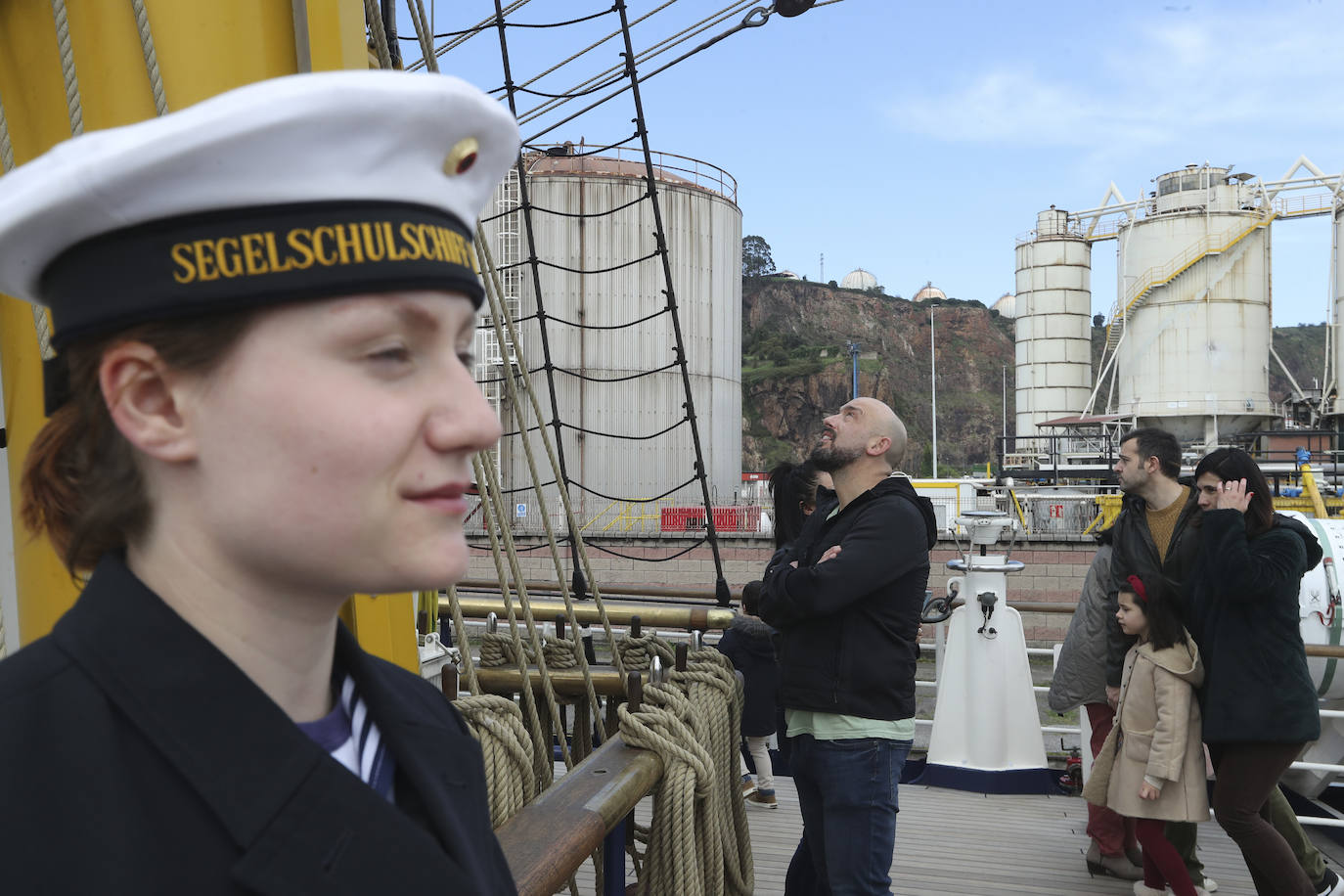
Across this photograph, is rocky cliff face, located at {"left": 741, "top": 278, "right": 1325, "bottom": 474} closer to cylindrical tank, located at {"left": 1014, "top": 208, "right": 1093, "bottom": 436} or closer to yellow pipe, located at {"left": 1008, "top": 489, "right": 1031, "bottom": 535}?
cylindrical tank, located at {"left": 1014, "top": 208, "right": 1093, "bottom": 436}

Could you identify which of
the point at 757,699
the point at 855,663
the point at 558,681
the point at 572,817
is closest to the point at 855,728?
the point at 855,663

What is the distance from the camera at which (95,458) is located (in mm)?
678

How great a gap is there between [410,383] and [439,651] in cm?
465

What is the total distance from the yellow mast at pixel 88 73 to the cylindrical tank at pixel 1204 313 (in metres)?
31.6

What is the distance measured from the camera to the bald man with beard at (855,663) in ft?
8.73

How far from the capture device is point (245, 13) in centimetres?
130

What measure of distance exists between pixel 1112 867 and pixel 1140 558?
1151 mm

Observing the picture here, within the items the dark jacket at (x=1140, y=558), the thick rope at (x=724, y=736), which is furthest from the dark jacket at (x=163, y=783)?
the dark jacket at (x=1140, y=558)

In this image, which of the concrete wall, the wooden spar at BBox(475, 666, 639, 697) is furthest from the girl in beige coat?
the concrete wall

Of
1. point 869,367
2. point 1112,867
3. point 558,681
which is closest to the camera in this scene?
point 558,681

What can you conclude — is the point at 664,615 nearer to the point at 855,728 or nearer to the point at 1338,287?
the point at 855,728

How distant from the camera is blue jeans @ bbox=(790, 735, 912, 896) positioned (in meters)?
2.64

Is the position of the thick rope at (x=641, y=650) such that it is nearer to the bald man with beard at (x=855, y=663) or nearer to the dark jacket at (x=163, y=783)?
the bald man with beard at (x=855, y=663)

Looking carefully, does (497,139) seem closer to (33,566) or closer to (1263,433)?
(33,566)
